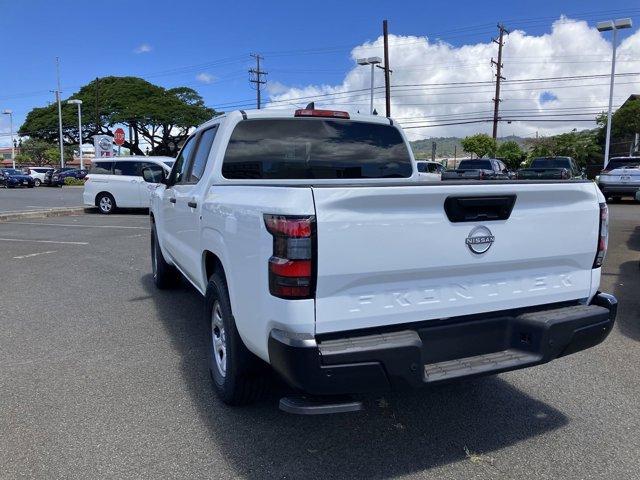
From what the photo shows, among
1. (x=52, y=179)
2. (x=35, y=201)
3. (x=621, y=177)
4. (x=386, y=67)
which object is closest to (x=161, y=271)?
(x=621, y=177)

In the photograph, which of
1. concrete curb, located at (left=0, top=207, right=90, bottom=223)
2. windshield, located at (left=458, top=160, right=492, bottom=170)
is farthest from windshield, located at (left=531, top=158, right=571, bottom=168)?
concrete curb, located at (left=0, top=207, right=90, bottom=223)

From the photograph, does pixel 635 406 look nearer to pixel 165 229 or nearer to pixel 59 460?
pixel 59 460

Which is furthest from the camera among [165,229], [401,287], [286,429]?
[165,229]

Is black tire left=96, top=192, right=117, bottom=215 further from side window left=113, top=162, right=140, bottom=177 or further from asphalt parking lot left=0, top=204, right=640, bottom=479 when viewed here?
asphalt parking lot left=0, top=204, right=640, bottom=479

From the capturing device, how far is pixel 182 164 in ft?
17.6

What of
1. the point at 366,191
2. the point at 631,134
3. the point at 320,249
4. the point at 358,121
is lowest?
the point at 320,249

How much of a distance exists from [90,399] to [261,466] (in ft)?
4.95

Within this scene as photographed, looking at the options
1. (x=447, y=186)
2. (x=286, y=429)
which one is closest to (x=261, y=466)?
(x=286, y=429)

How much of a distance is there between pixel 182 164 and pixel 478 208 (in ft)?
11.1

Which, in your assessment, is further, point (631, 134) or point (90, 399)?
point (631, 134)

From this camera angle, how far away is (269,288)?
104 inches

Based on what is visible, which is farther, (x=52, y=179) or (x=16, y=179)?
(x=52, y=179)

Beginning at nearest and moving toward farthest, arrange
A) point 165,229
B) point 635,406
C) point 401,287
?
point 401,287, point 635,406, point 165,229

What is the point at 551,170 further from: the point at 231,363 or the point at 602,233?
the point at 231,363
